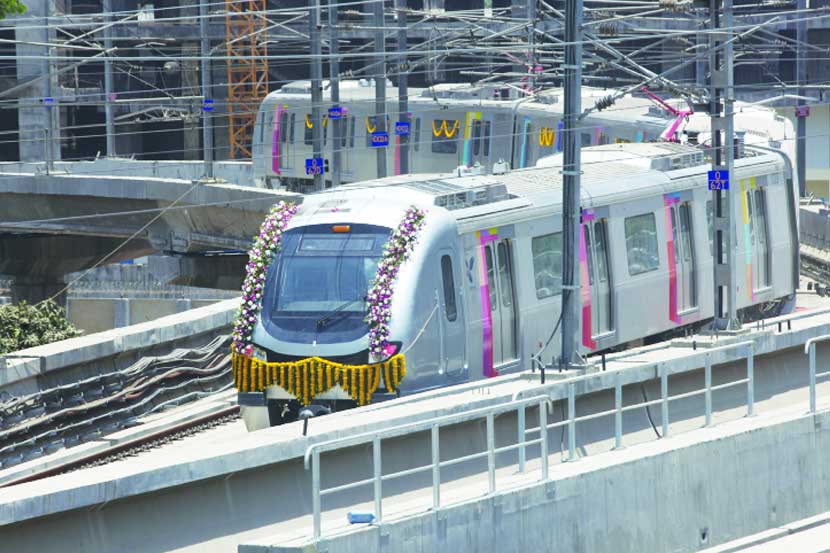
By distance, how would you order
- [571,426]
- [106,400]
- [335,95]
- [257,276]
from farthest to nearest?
[335,95] → [106,400] → [257,276] → [571,426]

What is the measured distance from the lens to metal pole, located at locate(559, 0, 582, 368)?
766 inches

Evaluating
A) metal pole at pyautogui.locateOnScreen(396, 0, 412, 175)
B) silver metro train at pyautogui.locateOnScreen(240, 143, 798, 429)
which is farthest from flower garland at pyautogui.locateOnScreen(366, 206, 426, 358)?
metal pole at pyautogui.locateOnScreen(396, 0, 412, 175)

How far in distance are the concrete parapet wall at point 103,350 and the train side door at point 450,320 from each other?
506cm

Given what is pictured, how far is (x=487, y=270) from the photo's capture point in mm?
21125

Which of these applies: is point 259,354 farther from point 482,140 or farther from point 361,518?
point 482,140

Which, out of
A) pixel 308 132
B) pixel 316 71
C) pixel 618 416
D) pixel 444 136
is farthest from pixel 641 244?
pixel 308 132

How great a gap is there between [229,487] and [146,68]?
6645cm

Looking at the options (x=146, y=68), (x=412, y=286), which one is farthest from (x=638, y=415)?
(x=146, y=68)

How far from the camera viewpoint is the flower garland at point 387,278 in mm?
19328

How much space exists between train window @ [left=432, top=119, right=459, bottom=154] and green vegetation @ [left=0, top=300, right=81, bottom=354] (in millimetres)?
17800

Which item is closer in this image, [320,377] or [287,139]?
[320,377]

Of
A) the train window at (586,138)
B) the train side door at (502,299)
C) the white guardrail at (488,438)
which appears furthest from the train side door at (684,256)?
the train window at (586,138)

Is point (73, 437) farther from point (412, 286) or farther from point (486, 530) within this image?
point (486, 530)

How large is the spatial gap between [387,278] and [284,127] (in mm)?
30561
